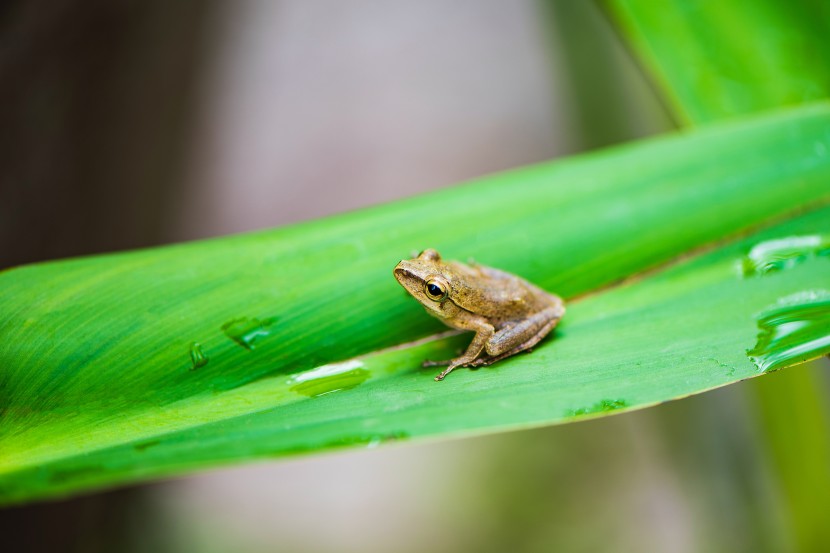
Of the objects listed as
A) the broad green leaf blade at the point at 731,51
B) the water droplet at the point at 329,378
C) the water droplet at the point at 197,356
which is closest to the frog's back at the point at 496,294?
the water droplet at the point at 329,378

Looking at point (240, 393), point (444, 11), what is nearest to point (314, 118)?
point (444, 11)

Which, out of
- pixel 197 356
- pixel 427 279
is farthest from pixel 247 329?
pixel 427 279

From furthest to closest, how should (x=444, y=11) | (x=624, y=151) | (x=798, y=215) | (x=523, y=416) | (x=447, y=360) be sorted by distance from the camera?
(x=444, y=11), (x=624, y=151), (x=798, y=215), (x=447, y=360), (x=523, y=416)

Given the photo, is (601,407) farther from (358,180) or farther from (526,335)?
(358,180)

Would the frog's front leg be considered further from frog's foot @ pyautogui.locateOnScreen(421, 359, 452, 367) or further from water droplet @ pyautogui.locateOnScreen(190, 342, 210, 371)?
water droplet @ pyautogui.locateOnScreen(190, 342, 210, 371)

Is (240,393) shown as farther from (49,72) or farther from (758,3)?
(49,72)

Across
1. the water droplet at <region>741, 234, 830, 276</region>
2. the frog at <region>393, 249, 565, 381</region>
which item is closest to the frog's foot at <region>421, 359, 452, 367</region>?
the frog at <region>393, 249, 565, 381</region>
